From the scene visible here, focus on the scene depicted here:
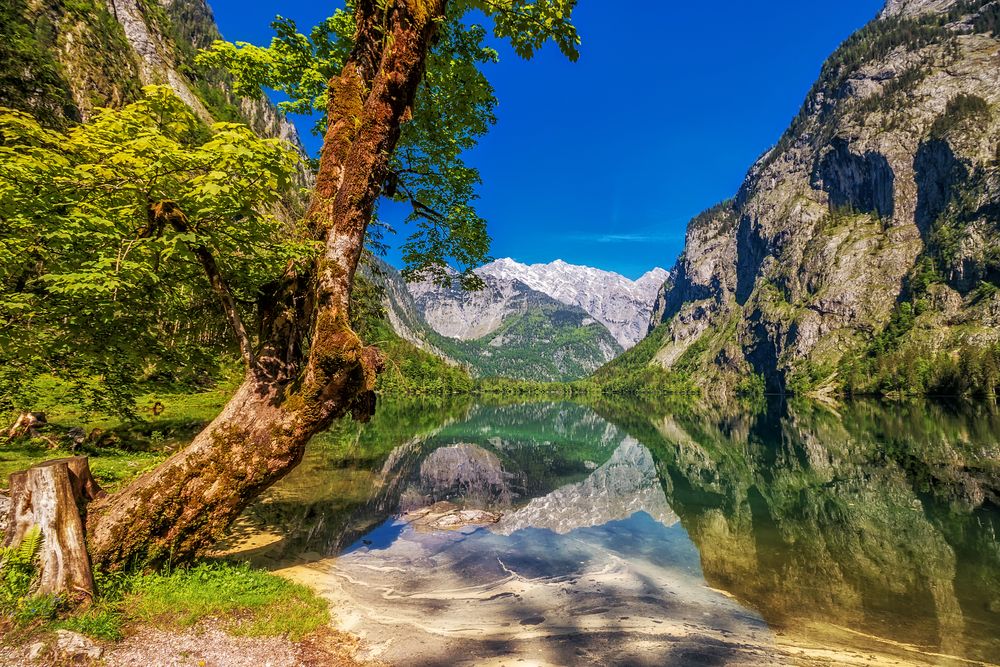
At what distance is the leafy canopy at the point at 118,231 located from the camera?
7.48m

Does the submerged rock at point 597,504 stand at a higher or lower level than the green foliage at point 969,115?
lower

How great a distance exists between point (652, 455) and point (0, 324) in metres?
49.0

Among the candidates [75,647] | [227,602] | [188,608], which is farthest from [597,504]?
[75,647]

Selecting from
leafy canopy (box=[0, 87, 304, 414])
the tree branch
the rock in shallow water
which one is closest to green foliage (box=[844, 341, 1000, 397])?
the rock in shallow water

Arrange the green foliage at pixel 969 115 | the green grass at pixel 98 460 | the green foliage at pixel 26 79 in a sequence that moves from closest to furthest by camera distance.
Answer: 1. the green grass at pixel 98 460
2. the green foliage at pixel 26 79
3. the green foliage at pixel 969 115

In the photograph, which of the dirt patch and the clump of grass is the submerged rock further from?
the dirt patch

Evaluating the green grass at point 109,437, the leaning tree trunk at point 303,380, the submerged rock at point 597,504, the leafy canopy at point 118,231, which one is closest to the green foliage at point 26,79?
the green grass at point 109,437

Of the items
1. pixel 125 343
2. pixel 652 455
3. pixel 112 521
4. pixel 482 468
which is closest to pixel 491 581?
pixel 112 521

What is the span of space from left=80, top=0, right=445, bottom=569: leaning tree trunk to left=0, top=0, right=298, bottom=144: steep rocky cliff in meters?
2.25

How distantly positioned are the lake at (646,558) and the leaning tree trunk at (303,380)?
3672mm

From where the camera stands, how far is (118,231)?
7.94m

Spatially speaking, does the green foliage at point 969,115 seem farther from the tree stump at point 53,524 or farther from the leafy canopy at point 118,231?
the tree stump at point 53,524

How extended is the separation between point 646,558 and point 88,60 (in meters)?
86.9

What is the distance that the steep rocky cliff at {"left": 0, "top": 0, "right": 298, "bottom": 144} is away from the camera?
3300cm
